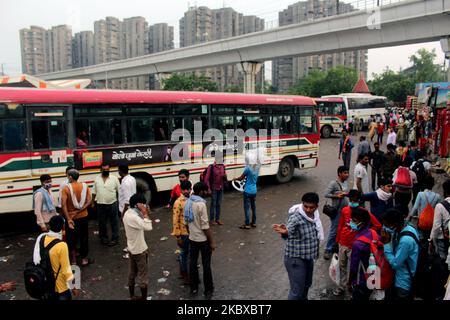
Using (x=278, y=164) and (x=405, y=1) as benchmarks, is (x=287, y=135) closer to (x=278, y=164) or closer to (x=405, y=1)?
(x=278, y=164)

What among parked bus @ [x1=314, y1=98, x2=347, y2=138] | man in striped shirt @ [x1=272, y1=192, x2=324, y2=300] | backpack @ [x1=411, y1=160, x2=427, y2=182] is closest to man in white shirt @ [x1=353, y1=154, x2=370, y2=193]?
backpack @ [x1=411, y1=160, x2=427, y2=182]

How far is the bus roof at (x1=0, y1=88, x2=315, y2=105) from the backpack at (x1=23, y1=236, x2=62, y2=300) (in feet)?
17.7

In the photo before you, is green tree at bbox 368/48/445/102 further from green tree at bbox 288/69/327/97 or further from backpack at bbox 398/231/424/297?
backpack at bbox 398/231/424/297

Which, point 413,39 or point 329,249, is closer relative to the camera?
point 329,249

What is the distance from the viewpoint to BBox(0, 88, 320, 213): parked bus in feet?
27.0

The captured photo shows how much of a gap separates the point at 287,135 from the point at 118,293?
30.5 feet

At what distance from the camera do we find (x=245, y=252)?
23.9 feet

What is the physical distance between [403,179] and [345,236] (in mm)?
3003

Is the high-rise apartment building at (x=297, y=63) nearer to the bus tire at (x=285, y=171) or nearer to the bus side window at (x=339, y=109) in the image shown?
the bus side window at (x=339, y=109)

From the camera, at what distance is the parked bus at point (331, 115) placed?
31.5 metres

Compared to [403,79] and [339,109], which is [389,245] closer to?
[339,109]

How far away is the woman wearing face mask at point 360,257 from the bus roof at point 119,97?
6.96 metres

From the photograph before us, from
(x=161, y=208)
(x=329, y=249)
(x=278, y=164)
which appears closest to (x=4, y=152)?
(x=161, y=208)
